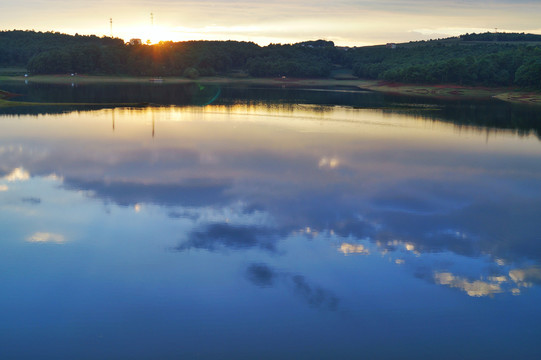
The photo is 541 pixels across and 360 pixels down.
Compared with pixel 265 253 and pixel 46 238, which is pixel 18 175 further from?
pixel 265 253

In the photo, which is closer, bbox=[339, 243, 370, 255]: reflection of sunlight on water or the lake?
the lake

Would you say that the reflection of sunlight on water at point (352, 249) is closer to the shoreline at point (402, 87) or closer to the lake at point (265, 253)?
the lake at point (265, 253)

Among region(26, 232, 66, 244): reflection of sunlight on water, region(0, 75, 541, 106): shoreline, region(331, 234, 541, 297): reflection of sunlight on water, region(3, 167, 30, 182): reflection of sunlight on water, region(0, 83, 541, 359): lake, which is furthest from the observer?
Result: region(0, 75, 541, 106): shoreline

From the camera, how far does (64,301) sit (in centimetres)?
1736

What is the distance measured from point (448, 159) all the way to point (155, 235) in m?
29.9

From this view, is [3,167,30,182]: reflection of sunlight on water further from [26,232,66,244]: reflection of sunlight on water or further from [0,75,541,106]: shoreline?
[0,75,541,106]: shoreline

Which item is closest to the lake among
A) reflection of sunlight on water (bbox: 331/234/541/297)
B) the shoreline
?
reflection of sunlight on water (bbox: 331/234/541/297)

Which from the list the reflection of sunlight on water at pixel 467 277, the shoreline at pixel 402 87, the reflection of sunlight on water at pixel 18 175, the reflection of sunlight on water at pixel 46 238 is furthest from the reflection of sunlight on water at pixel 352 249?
the shoreline at pixel 402 87

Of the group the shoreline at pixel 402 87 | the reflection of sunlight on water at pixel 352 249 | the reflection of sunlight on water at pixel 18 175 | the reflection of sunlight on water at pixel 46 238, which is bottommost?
the reflection of sunlight on water at pixel 352 249

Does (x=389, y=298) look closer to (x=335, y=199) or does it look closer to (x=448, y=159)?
(x=335, y=199)

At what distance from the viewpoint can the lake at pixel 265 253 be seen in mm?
15742

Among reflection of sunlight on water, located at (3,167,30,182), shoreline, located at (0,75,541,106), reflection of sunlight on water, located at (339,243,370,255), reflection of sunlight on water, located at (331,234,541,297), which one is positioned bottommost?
reflection of sunlight on water, located at (331,234,541,297)

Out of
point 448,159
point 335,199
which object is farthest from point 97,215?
point 448,159

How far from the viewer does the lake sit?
51.6 ft
